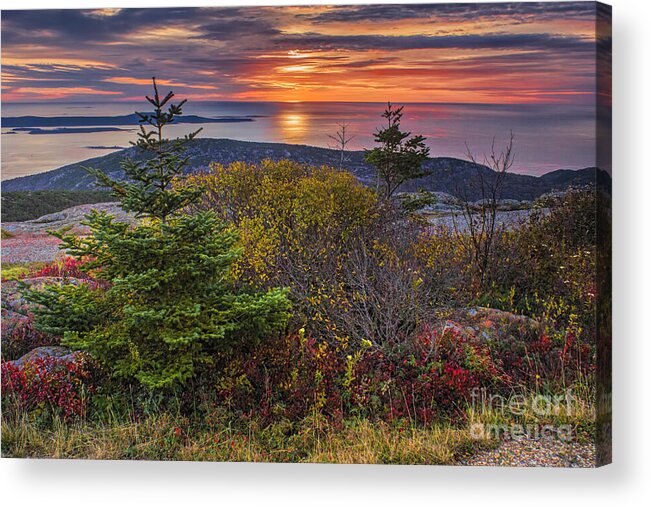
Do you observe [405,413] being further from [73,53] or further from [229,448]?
[73,53]

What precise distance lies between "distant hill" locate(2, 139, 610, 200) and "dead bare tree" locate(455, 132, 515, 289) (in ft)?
0.11

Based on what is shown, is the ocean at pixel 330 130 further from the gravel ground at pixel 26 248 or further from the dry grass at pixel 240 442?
the dry grass at pixel 240 442

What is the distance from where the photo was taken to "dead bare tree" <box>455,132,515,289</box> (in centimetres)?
823

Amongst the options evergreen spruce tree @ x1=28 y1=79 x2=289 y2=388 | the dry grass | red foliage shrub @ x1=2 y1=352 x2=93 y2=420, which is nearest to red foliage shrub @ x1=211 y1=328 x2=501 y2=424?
the dry grass

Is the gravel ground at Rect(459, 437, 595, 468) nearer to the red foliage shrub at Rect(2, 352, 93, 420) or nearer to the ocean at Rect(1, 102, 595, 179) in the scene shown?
the ocean at Rect(1, 102, 595, 179)

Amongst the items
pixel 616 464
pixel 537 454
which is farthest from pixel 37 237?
pixel 616 464

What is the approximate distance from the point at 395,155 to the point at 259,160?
128cm

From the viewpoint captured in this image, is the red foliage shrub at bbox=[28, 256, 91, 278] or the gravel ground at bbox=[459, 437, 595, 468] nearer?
the gravel ground at bbox=[459, 437, 595, 468]

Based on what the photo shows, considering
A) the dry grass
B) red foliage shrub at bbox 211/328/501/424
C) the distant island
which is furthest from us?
the distant island

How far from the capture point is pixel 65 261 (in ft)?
28.7

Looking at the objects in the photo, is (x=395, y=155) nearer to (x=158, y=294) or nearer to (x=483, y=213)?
(x=483, y=213)

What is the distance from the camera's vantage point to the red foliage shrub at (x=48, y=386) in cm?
824

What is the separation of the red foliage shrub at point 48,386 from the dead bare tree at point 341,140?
297 centimetres

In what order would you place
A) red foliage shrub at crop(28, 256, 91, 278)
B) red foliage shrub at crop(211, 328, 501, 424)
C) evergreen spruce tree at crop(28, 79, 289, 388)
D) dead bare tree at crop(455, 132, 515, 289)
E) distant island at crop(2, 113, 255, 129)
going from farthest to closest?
red foliage shrub at crop(28, 256, 91, 278) → distant island at crop(2, 113, 255, 129) → dead bare tree at crop(455, 132, 515, 289) → red foliage shrub at crop(211, 328, 501, 424) → evergreen spruce tree at crop(28, 79, 289, 388)
